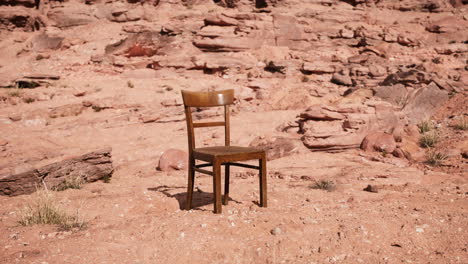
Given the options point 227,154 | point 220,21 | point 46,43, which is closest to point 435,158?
point 227,154

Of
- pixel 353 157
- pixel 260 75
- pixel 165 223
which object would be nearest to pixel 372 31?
pixel 260 75

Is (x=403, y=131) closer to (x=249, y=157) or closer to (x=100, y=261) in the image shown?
(x=249, y=157)

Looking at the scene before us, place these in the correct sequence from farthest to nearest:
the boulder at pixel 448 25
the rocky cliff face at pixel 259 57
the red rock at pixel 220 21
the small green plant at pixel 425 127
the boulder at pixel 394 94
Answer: the boulder at pixel 448 25 < the red rock at pixel 220 21 < the boulder at pixel 394 94 < the rocky cliff face at pixel 259 57 < the small green plant at pixel 425 127

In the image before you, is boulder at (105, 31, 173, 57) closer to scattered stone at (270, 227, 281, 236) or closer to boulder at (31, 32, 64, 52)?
boulder at (31, 32, 64, 52)

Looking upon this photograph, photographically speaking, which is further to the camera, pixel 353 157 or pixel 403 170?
pixel 353 157

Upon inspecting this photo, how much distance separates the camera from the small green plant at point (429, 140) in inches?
304

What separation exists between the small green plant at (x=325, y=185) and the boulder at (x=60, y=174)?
123 inches

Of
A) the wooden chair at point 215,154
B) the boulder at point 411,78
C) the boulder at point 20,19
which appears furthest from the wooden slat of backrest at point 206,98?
the boulder at point 20,19

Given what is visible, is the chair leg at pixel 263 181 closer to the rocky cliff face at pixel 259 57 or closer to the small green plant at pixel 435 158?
the rocky cliff face at pixel 259 57

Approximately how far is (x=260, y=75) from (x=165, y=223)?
12022mm

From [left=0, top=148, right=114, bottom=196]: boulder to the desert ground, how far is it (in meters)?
0.02

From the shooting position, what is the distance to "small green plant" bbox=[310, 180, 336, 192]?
511cm

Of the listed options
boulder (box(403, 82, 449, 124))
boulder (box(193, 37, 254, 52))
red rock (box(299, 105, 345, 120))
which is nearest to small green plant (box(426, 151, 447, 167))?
red rock (box(299, 105, 345, 120))

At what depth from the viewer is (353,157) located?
7.19m
